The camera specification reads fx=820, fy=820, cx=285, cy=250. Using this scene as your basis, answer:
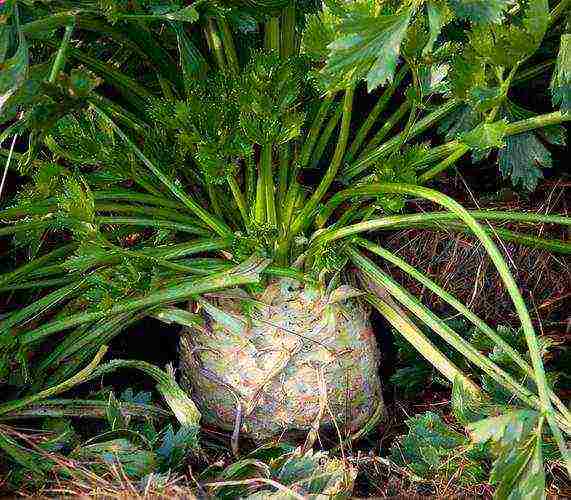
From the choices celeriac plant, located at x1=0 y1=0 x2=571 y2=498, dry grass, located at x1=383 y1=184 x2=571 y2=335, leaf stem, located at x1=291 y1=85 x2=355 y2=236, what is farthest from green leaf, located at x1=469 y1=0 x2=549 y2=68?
dry grass, located at x1=383 y1=184 x2=571 y2=335

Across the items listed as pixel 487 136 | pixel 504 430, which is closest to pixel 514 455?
pixel 504 430

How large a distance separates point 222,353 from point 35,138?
357 millimetres

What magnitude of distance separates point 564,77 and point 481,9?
0.15 metres

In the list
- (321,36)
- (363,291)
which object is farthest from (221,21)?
(363,291)

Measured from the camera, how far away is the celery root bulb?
3.27 feet

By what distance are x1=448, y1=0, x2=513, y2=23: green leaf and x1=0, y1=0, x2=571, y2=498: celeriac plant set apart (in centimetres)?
2

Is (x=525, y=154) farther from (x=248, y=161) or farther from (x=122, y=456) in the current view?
(x=122, y=456)

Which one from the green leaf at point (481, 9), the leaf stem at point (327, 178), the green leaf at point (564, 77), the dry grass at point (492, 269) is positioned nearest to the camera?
the green leaf at point (481, 9)

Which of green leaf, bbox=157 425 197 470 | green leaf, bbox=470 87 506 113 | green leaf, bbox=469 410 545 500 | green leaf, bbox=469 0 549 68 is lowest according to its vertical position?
green leaf, bbox=157 425 197 470

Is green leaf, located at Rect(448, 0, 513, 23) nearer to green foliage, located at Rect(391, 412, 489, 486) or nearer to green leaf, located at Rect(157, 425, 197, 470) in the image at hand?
green foliage, located at Rect(391, 412, 489, 486)

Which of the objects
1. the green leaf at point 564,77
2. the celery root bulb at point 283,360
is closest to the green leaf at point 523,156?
the green leaf at point 564,77

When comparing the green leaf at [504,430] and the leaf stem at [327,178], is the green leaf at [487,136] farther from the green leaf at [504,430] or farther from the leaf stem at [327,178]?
the green leaf at [504,430]

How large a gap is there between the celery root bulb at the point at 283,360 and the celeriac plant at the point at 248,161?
0.01 m

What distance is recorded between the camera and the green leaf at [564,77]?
0.77 m
